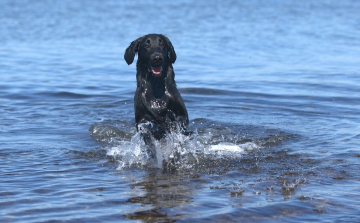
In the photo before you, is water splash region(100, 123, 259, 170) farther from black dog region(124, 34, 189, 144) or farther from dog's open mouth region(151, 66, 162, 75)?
dog's open mouth region(151, 66, 162, 75)

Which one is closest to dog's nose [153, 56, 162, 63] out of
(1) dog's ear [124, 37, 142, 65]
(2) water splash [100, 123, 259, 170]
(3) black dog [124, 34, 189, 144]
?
(3) black dog [124, 34, 189, 144]

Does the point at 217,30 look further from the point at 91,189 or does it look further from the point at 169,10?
the point at 91,189

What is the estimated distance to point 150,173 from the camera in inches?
271

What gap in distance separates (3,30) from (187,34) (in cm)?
815

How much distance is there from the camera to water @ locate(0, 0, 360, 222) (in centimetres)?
558

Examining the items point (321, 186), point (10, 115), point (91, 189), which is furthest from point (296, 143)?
point (10, 115)

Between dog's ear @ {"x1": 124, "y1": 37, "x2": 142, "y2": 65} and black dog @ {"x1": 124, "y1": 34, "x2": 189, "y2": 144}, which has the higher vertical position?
dog's ear @ {"x1": 124, "y1": 37, "x2": 142, "y2": 65}

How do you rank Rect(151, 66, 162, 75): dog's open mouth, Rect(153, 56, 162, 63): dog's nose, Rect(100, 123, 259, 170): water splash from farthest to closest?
Rect(100, 123, 259, 170): water splash → Rect(151, 66, 162, 75): dog's open mouth → Rect(153, 56, 162, 63): dog's nose

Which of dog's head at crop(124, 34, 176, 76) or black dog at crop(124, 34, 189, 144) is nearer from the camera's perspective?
dog's head at crop(124, 34, 176, 76)

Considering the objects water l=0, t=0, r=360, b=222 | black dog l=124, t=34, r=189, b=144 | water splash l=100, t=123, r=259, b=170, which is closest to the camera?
water l=0, t=0, r=360, b=222

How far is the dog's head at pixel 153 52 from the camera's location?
6.93m

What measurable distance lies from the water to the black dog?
27 centimetres

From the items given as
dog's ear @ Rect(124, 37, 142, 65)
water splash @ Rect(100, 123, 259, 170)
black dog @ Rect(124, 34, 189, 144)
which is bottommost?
water splash @ Rect(100, 123, 259, 170)

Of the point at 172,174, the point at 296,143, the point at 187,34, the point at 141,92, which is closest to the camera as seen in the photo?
the point at 172,174
